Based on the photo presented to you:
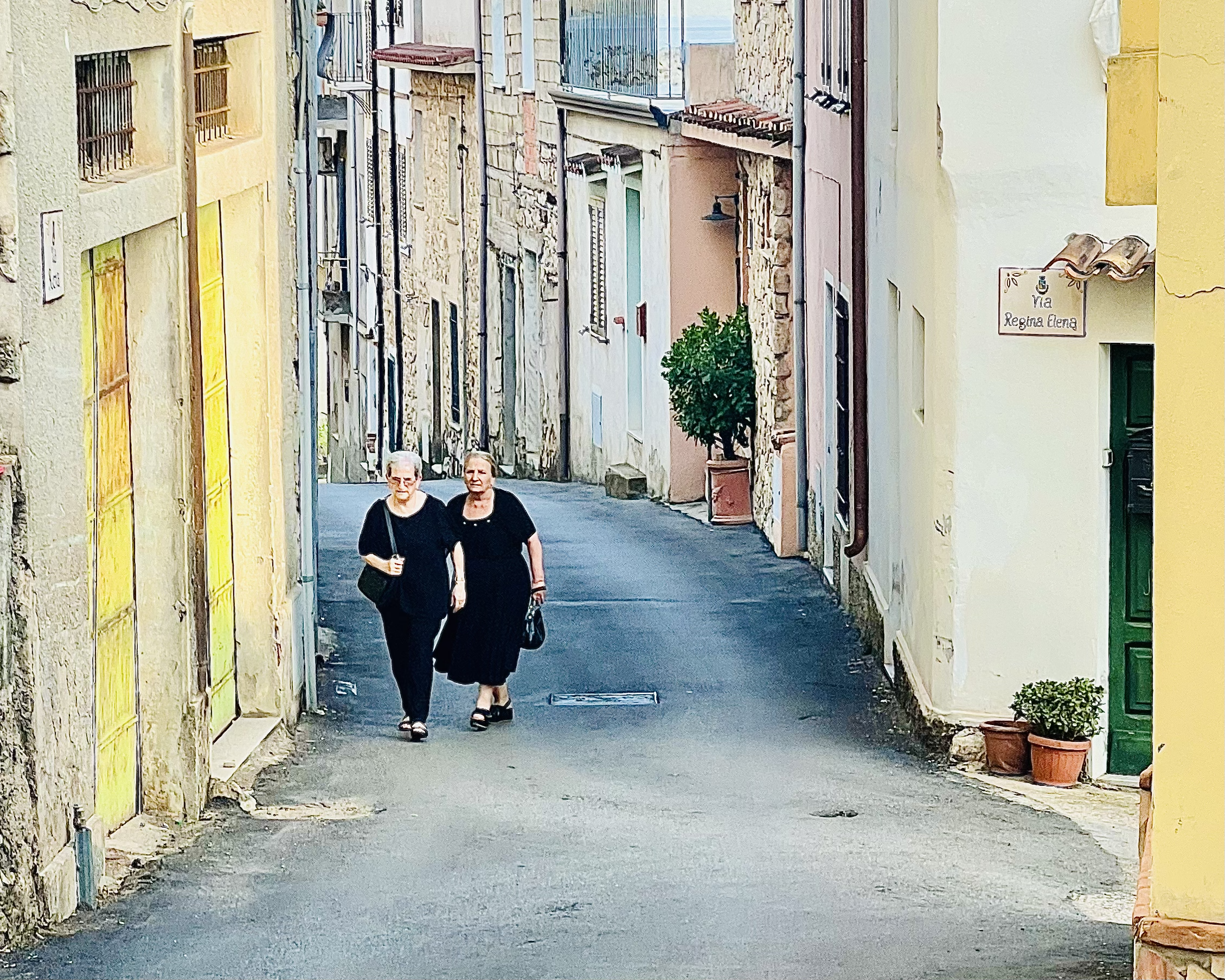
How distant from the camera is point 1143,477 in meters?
10.1

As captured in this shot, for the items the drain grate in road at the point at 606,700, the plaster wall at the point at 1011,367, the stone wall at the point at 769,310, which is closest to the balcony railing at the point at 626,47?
the stone wall at the point at 769,310

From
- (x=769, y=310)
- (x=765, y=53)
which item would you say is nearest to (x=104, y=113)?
(x=769, y=310)

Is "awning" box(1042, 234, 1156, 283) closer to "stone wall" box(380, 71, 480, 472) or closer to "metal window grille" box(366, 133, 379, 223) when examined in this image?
"stone wall" box(380, 71, 480, 472)

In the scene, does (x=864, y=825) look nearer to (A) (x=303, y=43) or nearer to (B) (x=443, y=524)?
(B) (x=443, y=524)

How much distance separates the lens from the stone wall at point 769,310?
17.9 m

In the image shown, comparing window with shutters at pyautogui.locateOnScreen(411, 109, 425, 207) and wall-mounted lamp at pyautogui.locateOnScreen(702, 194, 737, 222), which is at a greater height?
window with shutters at pyautogui.locateOnScreen(411, 109, 425, 207)

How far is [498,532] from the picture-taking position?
11164 millimetres

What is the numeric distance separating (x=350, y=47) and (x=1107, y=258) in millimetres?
27471

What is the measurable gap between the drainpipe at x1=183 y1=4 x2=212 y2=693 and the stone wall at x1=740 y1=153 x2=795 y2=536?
934 centimetres

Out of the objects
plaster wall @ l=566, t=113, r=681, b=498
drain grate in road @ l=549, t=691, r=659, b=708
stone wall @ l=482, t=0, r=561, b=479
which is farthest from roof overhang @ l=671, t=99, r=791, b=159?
drain grate in road @ l=549, t=691, r=659, b=708

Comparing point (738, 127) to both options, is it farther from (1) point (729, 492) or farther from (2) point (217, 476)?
(2) point (217, 476)

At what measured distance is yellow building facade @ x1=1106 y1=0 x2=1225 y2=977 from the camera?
480 centimetres

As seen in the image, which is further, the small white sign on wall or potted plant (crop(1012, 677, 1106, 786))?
potted plant (crop(1012, 677, 1106, 786))

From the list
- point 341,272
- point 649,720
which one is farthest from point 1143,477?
point 341,272
